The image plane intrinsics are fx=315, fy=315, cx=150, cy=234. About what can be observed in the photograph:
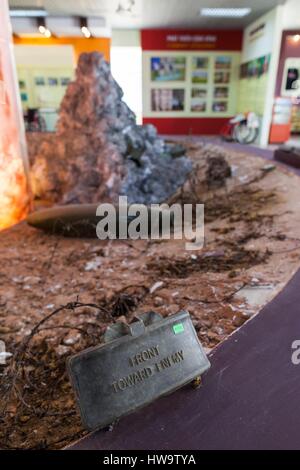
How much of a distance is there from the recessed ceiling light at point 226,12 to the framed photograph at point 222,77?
6.00 ft

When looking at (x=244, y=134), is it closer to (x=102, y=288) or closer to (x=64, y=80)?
(x=64, y=80)

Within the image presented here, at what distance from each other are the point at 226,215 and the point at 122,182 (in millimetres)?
1866

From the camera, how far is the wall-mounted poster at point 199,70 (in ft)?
31.2

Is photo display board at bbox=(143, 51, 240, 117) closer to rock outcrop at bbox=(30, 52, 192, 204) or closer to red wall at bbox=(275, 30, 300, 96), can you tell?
red wall at bbox=(275, 30, 300, 96)

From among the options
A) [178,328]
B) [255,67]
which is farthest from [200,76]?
[178,328]

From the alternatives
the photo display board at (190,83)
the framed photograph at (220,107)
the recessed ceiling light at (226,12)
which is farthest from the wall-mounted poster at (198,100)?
the recessed ceiling light at (226,12)

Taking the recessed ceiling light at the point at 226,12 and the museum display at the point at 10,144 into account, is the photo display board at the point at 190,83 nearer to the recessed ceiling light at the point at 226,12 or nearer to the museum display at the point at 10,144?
the recessed ceiling light at the point at 226,12

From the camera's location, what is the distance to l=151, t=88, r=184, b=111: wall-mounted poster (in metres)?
9.87

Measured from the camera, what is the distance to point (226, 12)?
300 inches

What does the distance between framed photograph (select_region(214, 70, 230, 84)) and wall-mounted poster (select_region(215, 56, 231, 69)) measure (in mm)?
150

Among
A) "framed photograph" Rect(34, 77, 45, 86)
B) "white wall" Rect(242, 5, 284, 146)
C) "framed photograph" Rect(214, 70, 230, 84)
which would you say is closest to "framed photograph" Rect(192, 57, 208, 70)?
"framed photograph" Rect(214, 70, 230, 84)

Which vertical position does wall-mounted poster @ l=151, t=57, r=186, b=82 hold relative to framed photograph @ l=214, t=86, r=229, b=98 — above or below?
above

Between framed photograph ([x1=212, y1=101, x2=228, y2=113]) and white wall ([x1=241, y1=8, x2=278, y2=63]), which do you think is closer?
white wall ([x1=241, y1=8, x2=278, y2=63])
